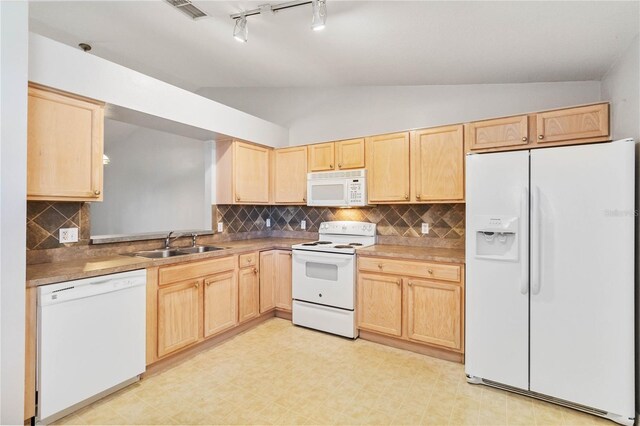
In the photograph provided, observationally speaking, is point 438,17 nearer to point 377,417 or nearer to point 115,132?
point 377,417

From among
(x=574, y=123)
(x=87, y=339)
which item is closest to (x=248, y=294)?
(x=87, y=339)

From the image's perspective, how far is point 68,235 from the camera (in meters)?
2.49

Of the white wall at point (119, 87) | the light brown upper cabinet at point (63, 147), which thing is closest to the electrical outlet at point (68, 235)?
the light brown upper cabinet at point (63, 147)

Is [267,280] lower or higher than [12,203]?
lower

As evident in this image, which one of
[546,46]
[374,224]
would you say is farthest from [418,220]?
[546,46]

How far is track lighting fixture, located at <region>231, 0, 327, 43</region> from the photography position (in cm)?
201

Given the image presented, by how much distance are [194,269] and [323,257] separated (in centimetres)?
125

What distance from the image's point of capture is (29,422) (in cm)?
187

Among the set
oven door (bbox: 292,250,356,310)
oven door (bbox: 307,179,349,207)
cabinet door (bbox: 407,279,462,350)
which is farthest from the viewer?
oven door (bbox: 307,179,349,207)

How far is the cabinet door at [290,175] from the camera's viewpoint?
3.92m

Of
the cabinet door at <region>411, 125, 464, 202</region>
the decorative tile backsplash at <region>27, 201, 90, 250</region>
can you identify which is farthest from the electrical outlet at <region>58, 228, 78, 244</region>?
the cabinet door at <region>411, 125, 464, 202</region>

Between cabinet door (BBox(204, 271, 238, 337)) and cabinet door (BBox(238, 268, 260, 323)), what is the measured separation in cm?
7

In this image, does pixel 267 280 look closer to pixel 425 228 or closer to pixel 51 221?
pixel 425 228

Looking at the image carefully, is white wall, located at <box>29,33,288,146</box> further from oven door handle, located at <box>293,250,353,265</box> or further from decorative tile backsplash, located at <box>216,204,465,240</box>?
oven door handle, located at <box>293,250,353,265</box>
